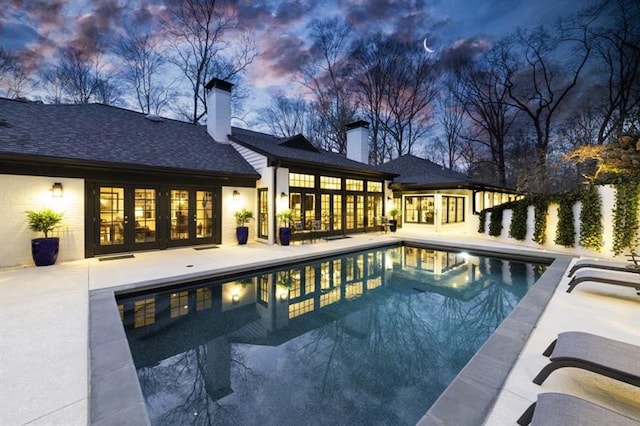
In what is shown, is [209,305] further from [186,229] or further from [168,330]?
[186,229]

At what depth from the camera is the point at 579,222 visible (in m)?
8.81

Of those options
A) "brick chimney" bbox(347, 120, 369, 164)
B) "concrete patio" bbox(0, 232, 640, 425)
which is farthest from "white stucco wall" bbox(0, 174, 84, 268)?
"brick chimney" bbox(347, 120, 369, 164)

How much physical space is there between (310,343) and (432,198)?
13722 mm

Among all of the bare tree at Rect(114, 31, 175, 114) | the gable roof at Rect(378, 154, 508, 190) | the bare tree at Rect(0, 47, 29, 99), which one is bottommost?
the gable roof at Rect(378, 154, 508, 190)

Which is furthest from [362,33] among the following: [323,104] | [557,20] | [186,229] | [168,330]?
[168,330]

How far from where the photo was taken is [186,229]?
9500 millimetres

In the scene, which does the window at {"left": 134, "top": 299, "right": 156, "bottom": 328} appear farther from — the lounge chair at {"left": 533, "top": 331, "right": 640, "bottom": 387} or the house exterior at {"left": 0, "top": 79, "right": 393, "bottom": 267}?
the lounge chair at {"left": 533, "top": 331, "right": 640, "bottom": 387}

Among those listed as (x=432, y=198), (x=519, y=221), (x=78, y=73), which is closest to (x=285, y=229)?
(x=519, y=221)

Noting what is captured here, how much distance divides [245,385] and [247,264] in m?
4.24

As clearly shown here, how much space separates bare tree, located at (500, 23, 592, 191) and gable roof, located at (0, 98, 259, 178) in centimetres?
2003

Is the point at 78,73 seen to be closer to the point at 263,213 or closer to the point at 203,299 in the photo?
the point at 263,213

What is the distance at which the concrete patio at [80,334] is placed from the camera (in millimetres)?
2203

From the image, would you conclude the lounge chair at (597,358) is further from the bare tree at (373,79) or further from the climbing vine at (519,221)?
Answer: the bare tree at (373,79)

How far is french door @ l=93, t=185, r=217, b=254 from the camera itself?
8000 mm
